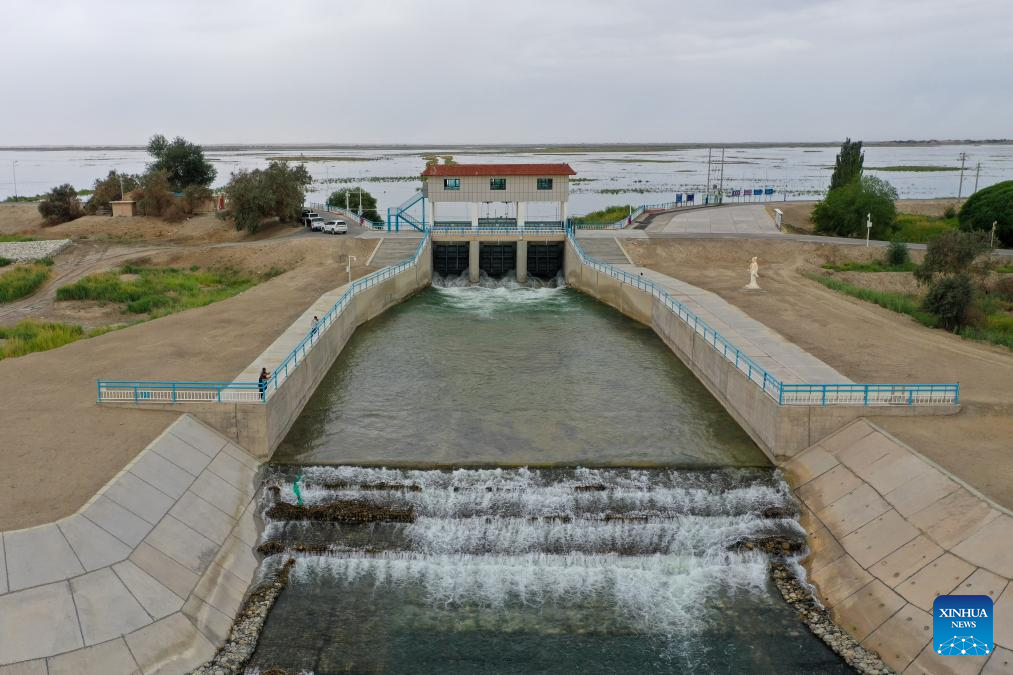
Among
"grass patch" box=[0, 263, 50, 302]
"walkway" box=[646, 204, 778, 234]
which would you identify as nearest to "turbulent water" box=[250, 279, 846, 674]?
"grass patch" box=[0, 263, 50, 302]

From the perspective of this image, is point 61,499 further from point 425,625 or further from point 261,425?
point 425,625

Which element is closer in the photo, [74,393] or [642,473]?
[642,473]

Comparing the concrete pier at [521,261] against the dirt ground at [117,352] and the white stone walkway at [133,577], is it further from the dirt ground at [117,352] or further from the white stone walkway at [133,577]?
the white stone walkway at [133,577]

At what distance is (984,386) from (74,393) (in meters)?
30.3

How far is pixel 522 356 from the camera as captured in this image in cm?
3828

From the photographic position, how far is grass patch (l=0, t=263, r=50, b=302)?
50.0 m

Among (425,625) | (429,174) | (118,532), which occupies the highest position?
(429,174)

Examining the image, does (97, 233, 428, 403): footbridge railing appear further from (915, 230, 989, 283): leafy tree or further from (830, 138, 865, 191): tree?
(830, 138, 865, 191): tree

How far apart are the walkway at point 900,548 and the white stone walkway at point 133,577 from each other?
47.2ft

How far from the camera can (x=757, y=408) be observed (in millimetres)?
27344

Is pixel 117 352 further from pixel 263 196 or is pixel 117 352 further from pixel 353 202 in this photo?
pixel 353 202

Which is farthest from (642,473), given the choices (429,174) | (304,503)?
(429,174)

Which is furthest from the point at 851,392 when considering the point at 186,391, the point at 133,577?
the point at 186,391

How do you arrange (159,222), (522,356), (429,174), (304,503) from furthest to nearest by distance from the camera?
1. (159,222)
2. (429,174)
3. (522,356)
4. (304,503)
